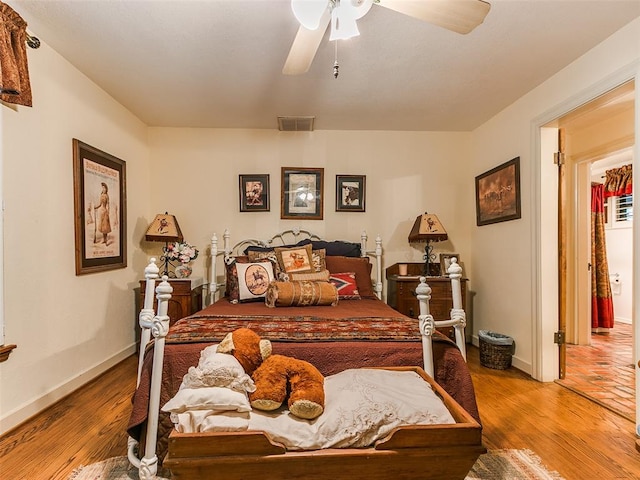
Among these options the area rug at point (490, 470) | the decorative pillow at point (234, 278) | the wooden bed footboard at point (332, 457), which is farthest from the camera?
the decorative pillow at point (234, 278)

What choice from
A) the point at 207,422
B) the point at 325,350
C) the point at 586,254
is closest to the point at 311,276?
the point at 325,350

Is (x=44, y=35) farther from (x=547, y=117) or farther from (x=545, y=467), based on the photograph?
(x=545, y=467)

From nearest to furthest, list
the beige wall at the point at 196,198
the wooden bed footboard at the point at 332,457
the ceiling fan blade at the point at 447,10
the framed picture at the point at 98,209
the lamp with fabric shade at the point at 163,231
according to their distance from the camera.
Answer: the wooden bed footboard at the point at 332,457
the ceiling fan blade at the point at 447,10
the beige wall at the point at 196,198
the framed picture at the point at 98,209
the lamp with fabric shade at the point at 163,231

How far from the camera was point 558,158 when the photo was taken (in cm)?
280

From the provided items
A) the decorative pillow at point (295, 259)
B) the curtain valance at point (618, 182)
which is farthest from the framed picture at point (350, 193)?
the curtain valance at point (618, 182)

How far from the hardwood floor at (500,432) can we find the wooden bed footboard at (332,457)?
0.99 m

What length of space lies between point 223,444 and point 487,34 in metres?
2.55

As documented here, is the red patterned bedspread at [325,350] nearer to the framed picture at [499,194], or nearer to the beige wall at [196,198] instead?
the beige wall at [196,198]

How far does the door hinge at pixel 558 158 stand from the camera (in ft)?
9.20

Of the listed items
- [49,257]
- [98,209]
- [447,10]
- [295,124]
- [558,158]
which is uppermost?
[295,124]

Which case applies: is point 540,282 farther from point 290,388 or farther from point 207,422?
point 207,422

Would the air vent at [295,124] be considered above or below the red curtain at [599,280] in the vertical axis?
above

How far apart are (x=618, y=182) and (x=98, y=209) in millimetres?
6440

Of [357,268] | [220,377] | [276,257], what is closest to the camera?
[220,377]
